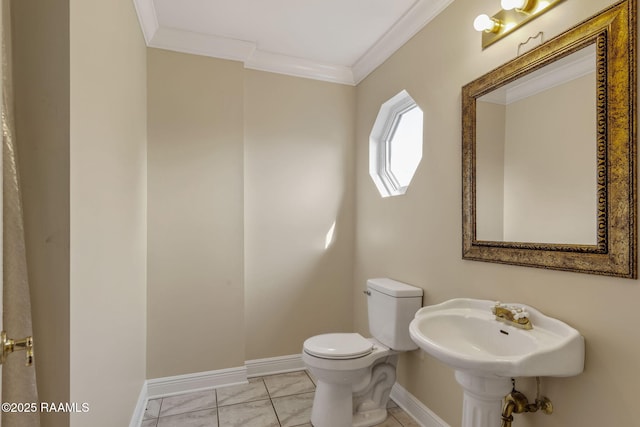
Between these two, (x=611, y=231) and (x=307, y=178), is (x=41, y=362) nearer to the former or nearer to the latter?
(x=611, y=231)

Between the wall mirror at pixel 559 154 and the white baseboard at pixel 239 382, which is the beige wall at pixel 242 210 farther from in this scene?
the wall mirror at pixel 559 154

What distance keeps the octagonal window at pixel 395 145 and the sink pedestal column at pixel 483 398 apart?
130 centimetres

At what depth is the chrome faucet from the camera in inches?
53.4

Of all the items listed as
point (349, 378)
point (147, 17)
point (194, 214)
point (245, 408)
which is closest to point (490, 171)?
point (349, 378)

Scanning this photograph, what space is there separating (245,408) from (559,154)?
2.24 m

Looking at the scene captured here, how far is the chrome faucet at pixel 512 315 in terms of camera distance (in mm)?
1355

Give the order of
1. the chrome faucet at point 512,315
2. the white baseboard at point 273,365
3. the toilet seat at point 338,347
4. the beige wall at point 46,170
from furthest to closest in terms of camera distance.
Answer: the white baseboard at point 273,365 < the toilet seat at point 338,347 < the chrome faucet at point 512,315 < the beige wall at point 46,170

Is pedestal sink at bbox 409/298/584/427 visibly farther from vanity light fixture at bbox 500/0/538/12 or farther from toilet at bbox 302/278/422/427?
vanity light fixture at bbox 500/0/538/12

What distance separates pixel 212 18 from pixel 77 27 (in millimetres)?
1352

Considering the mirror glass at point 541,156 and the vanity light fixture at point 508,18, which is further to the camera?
the vanity light fixture at point 508,18

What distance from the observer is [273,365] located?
8.93 ft

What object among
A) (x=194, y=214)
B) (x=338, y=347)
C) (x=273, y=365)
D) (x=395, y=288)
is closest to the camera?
(x=338, y=347)

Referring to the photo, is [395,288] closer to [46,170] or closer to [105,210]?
[105,210]

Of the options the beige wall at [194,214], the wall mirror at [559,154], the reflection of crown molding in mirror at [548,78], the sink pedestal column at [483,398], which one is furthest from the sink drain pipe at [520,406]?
the beige wall at [194,214]
